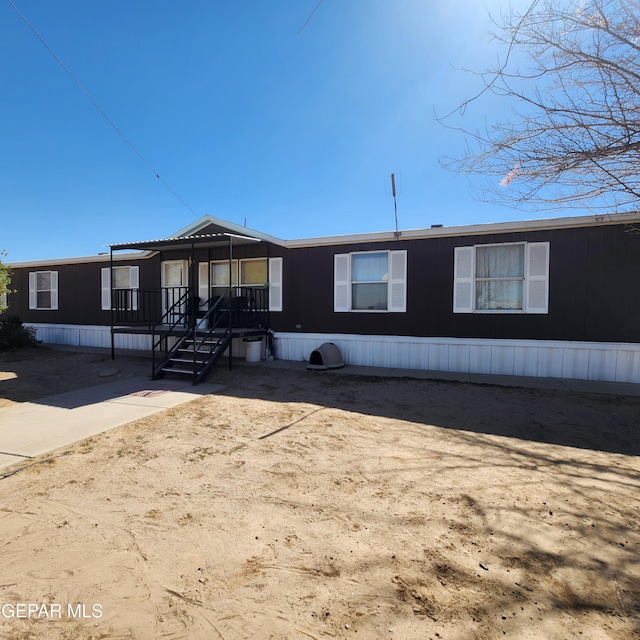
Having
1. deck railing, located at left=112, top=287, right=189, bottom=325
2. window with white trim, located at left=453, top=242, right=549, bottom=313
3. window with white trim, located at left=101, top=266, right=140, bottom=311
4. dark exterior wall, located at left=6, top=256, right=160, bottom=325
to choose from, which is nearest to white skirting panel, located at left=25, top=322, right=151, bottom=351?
dark exterior wall, located at left=6, top=256, right=160, bottom=325

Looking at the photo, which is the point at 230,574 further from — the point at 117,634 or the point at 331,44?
the point at 331,44

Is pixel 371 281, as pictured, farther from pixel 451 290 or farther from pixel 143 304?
pixel 143 304

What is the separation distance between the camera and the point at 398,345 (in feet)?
27.2

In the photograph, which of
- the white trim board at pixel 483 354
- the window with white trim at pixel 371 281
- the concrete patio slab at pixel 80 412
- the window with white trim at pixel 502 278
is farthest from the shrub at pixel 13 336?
the window with white trim at pixel 502 278

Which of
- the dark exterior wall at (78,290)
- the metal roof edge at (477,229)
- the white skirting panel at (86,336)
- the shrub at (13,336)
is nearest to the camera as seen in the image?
the metal roof edge at (477,229)

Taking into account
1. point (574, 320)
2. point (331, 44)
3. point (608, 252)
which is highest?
point (331, 44)

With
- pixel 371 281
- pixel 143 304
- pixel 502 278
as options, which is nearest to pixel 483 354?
pixel 502 278

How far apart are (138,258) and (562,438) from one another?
1092 cm

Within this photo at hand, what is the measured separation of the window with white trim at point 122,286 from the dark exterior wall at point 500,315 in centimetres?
486

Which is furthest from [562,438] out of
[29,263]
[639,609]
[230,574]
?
[29,263]

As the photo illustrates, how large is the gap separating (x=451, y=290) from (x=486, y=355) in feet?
4.96

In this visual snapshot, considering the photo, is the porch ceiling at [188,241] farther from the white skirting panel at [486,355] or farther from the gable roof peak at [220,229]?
the white skirting panel at [486,355]

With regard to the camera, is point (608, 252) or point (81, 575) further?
point (608, 252)

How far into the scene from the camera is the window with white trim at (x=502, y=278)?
723cm
